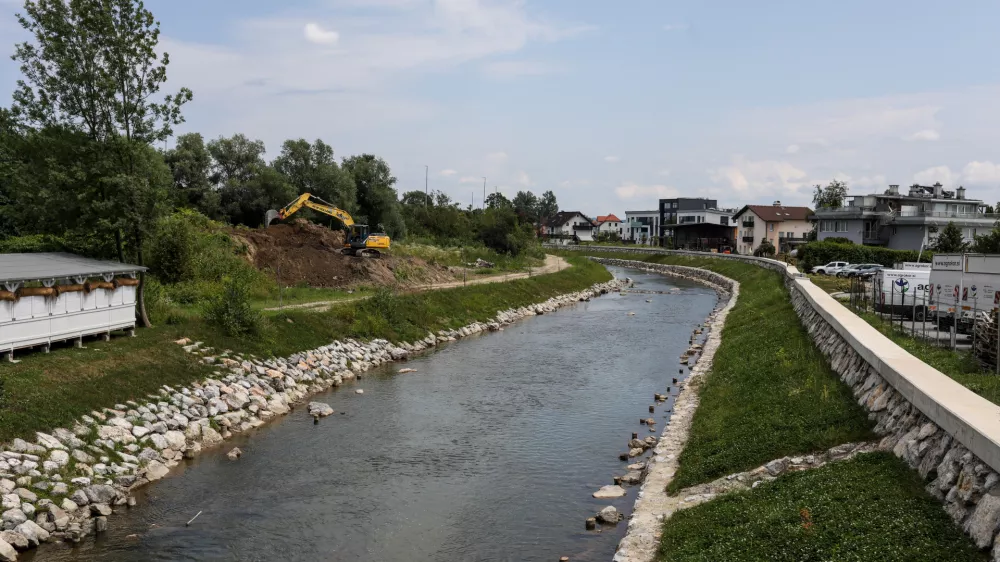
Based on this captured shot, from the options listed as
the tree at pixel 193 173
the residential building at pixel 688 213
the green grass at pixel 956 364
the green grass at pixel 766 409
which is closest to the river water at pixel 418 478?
the green grass at pixel 766 409

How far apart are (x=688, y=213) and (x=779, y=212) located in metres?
30.7

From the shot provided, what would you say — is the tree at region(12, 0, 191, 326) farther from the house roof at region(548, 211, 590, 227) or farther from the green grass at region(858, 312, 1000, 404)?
the house roof at region(548, 211, 590, 227)

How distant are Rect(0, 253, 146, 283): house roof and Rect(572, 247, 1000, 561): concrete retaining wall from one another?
2244cm

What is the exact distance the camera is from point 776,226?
379 ft

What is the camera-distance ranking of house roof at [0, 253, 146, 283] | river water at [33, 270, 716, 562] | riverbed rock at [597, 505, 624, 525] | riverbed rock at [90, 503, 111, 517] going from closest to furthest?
river water at [33, 270, 716, 562] < riverbed rock at [597, 505, 624, 525] < riverbed rock at [90, 503, 111, 517] < house roof at [0, 253, 146, 283]

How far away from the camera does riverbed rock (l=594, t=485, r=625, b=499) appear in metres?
18.1

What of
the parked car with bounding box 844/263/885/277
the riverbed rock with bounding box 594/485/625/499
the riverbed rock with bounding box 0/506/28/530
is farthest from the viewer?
the parked car with bounding box 844/263/885/277

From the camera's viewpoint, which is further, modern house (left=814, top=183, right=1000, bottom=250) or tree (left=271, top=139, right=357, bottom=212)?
modern house (left=814, top=183, right=1000, bottom=250)

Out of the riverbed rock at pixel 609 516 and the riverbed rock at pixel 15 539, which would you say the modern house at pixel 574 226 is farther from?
the riverbed rock at pixel 15 539

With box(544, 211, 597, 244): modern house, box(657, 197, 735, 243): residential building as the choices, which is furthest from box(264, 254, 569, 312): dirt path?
box(544, 211, 597, 244): modern house

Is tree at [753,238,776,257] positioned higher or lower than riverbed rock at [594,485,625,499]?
higher

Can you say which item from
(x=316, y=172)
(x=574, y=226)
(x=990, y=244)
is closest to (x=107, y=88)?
(x=316, y=172)

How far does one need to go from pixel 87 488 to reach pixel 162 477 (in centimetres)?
246

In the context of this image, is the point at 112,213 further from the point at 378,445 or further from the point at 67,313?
the point at 378,445
